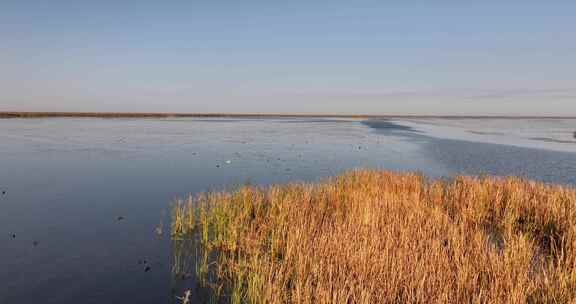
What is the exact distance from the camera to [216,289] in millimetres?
5230

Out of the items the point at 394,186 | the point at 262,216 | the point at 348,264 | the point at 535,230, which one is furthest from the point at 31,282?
the point at 535,230

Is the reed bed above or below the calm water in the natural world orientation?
above

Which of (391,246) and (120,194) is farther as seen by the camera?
(120,194)

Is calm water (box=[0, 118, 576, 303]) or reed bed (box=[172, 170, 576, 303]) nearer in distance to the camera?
reed bed (box=[172, 170, 576, 303])

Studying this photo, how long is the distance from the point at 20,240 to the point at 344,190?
7798mm

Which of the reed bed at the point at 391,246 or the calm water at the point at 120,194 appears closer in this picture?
the reed bed at the point at 391,246

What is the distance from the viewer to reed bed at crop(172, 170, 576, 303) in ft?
14.4

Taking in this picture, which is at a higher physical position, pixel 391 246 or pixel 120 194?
pixel 391 246

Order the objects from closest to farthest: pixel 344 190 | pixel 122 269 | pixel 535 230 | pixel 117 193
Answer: pixel 122 269 < pixel 535 230 < pixel 344 190 < pixel 117 193

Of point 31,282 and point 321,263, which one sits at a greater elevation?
point 321,263

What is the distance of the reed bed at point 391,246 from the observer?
4.39 metres

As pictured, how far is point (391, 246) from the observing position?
5.60m

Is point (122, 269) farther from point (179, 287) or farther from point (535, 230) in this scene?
point (535, 230)

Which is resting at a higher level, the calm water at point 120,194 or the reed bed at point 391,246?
the reed bed at point 391,246
